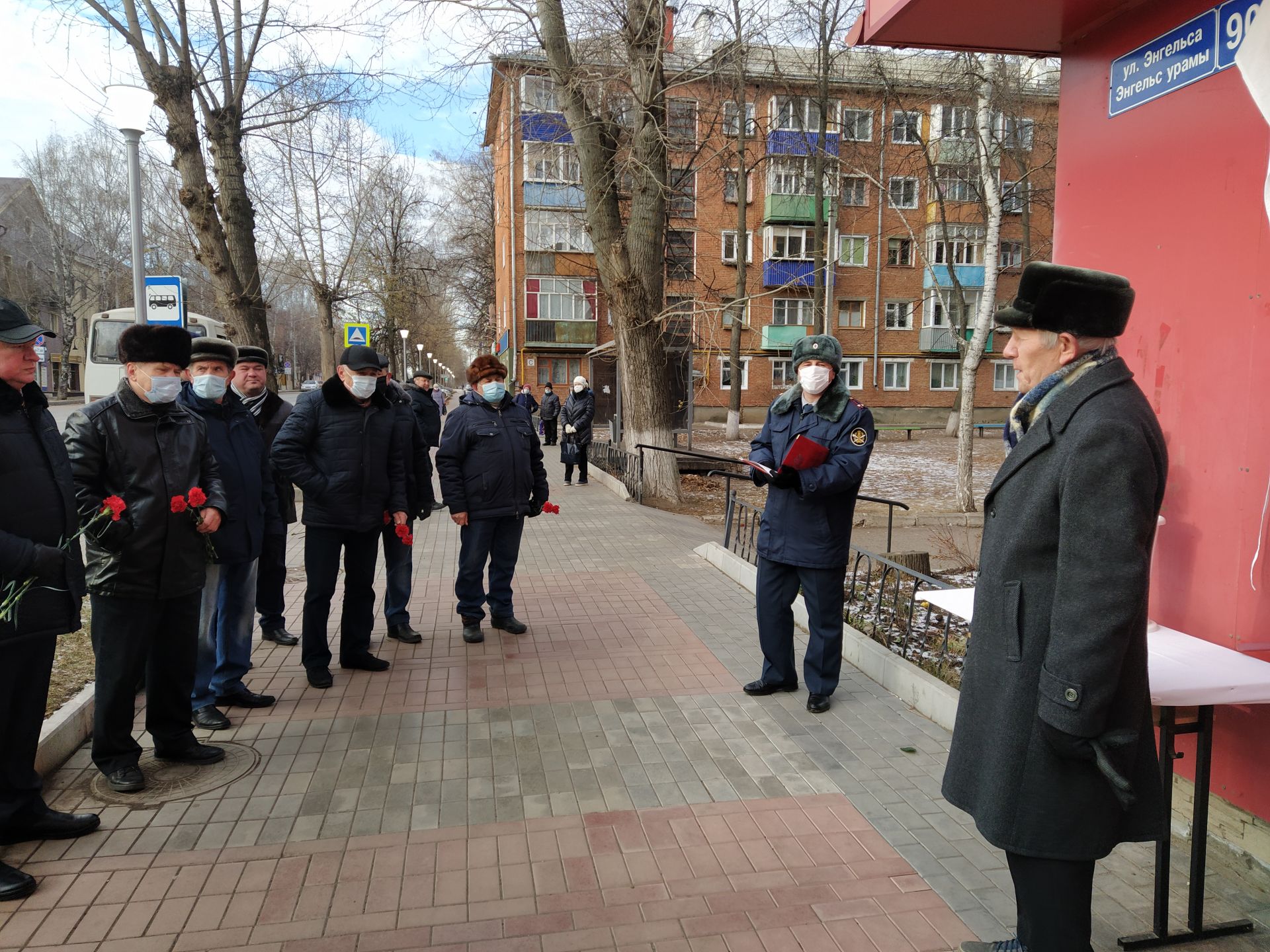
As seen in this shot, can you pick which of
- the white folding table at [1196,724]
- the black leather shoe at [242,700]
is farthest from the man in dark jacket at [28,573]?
the white folding table at [1196,724]

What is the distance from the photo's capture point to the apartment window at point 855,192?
121 ft

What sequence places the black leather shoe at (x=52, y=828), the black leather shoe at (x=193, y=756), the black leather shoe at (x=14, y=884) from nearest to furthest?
the black leather shoe at (x=14, y=884) → the black leather shoe at (x=52, y=828) → the black leather shoe at (x=193, y=756)

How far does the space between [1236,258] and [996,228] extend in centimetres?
1312

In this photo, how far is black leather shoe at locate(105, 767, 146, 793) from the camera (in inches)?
150

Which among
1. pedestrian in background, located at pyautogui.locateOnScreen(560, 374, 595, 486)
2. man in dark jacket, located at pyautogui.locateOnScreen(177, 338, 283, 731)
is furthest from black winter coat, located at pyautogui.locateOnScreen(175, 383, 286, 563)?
pedestrian in background, located at pyautogui.locateOnScreen(560, 374, 595, 486)

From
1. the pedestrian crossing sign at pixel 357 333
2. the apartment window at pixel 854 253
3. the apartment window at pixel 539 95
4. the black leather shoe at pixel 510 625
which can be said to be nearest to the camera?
the black leather shoe at pixel 510 625

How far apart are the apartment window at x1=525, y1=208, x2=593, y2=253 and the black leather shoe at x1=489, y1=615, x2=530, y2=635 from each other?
31.4 meters

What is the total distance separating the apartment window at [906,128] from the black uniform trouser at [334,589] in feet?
53.2

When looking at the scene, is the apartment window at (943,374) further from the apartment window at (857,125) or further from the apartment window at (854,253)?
the apartment window at (857,125)

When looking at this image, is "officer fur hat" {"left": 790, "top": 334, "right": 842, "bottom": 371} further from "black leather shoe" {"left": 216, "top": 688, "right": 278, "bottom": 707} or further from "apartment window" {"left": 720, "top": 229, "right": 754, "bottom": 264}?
"apartment window" {"left": 720, "top": 229, "right": 754, "bottom": 264}

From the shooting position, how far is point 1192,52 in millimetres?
3402

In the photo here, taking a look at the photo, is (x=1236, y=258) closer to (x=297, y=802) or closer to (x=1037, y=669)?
(x=1037, y=669)

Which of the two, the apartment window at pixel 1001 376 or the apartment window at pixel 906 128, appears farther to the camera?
the apartment window at pixel 1001 376

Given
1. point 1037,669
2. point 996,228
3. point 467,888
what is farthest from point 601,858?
point 996,228
